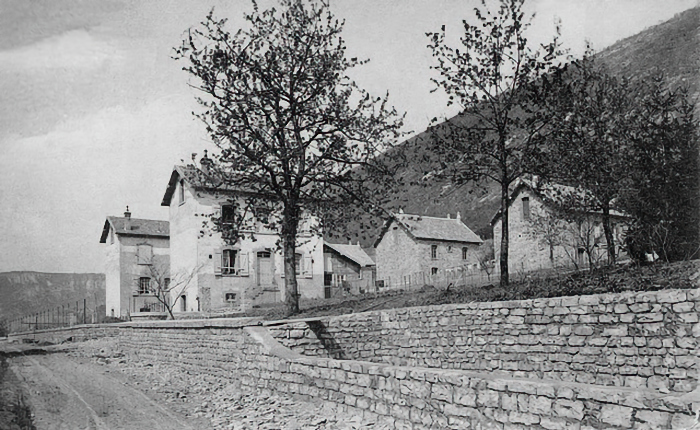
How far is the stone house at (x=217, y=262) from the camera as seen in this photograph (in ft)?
134

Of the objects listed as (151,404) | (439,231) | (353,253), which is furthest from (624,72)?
(151,404)

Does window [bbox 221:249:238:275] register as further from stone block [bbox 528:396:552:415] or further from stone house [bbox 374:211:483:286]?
stone block [bbox 528:396:552:415]

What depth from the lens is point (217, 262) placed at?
136ft

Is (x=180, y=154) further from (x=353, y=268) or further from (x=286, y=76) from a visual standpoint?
(x=353, y=268)

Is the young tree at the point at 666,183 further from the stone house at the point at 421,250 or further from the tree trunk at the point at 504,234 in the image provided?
the stone house at the point at 421,250

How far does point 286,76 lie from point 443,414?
17.6 m

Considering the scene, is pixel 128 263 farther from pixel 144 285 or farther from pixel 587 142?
pixel 587 142

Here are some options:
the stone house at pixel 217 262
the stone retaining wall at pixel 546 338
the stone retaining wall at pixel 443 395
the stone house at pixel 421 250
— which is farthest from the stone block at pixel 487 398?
the stone house at pixel 421 250

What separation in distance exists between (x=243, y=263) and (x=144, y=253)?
47.4 feet

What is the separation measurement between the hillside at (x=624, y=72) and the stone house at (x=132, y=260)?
55.9 feet

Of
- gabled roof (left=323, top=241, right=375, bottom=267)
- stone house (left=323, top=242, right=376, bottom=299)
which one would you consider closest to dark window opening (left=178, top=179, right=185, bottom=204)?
stone house (left=323, top=242, right=376, bottom=299)

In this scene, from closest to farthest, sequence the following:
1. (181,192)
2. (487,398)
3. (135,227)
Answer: (487,398), (181,192), (135,227)

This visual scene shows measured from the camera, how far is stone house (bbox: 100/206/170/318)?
5116 centimetres

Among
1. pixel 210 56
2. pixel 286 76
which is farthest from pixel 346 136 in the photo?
pixel 210 56
